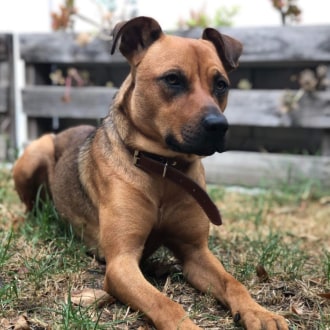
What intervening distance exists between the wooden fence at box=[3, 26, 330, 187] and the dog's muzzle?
3.37 m

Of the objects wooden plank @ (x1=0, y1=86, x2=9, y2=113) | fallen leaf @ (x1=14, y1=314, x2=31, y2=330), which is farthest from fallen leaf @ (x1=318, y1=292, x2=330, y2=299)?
wooden plank @ (x1=0, y1=86, x2=9, y2=113)

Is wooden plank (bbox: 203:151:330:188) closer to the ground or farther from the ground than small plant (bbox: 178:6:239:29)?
closer to the ground

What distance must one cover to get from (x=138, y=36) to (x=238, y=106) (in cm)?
311

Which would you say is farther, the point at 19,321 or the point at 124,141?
the point at 124,141

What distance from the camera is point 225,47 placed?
3.33 m

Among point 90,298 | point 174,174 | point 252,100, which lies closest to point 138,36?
point 174,174

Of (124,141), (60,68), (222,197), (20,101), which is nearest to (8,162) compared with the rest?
(20,101)

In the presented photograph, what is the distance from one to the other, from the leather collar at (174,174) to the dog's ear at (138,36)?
557 mm

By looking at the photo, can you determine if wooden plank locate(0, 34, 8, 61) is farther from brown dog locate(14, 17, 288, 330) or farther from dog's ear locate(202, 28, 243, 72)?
dog's ear locate(202, 28, 243, 72)

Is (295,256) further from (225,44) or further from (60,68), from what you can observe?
(60,68)

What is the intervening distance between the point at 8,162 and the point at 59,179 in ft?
10.4

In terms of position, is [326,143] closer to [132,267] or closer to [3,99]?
[132,267]

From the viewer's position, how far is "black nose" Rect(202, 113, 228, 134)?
268 centimetres

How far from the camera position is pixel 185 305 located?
2.82 metres
